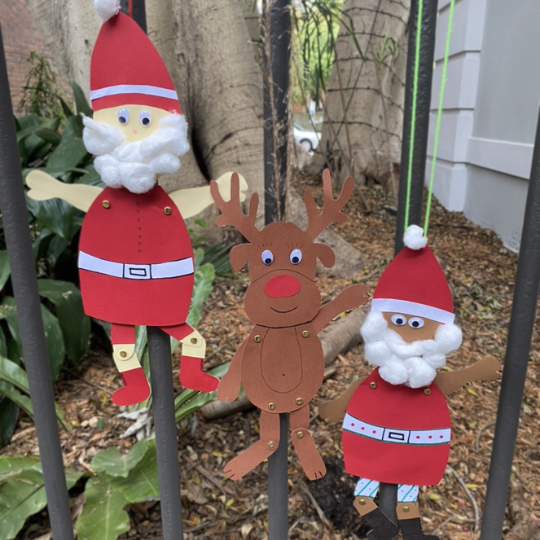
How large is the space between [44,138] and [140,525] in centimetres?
167

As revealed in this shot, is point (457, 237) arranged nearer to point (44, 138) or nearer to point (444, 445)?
point (44, 138)

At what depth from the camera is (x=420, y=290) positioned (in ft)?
2.27

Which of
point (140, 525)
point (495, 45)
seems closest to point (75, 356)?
point (140, 525)

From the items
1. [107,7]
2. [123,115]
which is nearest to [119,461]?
[123,115]

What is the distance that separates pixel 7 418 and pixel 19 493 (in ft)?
1.44

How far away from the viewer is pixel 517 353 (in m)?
0.80

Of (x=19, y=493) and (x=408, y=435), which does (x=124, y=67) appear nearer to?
(x=408, y=435)

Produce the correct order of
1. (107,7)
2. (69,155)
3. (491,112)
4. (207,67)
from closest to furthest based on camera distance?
(107,7)
(69,155)
(207,67)
(491,112)

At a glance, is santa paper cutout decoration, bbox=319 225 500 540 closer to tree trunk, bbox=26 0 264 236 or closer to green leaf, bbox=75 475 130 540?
green leaf, bbox=75 475 130 540

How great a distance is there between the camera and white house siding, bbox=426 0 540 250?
3373mm

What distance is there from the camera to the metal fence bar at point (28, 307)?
0.71 metres

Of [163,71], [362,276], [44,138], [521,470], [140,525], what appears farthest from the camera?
[362,276]

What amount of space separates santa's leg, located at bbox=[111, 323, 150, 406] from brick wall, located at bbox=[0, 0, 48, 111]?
7983 mm

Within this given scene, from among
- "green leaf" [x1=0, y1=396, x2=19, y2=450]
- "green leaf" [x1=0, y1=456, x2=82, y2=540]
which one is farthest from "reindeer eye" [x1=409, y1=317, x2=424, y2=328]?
"green leaf" [x1=0, y1=396, x2=19, y2=450]
